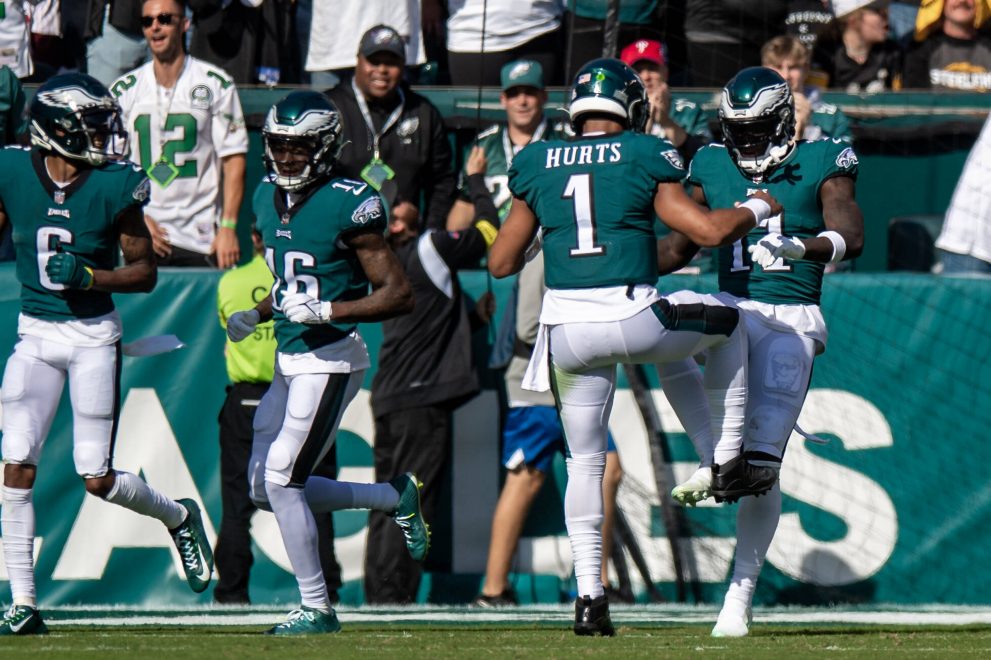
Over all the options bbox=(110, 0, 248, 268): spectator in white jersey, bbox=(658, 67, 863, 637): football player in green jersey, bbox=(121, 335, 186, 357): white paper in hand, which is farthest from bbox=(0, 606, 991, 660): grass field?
bbox=(110, 0, 248, 268): spectator in white jersey

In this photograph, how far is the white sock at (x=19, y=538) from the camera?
239 inches

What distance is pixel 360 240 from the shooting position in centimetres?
603

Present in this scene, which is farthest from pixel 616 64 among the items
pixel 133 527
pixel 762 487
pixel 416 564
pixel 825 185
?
pixel 133 527

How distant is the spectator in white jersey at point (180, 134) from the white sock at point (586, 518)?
3.38 m

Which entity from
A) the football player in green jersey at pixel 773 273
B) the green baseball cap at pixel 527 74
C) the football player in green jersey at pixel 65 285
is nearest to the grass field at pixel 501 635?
the football player in green jersey at pixel 773 273

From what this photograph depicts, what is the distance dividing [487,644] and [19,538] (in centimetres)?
193

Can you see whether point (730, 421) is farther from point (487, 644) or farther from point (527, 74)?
point (527, 74)

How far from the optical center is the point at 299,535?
5922 mm

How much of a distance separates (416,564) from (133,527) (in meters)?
1.43

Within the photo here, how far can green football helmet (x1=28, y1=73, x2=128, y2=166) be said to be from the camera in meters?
6.22

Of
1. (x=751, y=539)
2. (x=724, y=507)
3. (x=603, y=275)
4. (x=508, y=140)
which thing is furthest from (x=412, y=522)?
(x=508, y=140)

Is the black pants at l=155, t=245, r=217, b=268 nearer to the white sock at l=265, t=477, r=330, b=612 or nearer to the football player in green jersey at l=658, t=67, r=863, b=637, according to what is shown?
the white sock at l=265, t=477, r=330, b=612

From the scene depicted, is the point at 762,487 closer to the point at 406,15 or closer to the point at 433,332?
the point at 433,332

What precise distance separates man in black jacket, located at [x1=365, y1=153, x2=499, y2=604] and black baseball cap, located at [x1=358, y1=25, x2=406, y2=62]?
934mm
